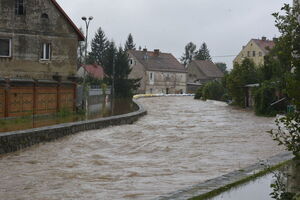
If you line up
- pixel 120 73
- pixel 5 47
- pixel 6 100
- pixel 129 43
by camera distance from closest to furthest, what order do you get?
pixel 6 100 → pixel 5 47 → pixel 120 73 → pixel 129 43

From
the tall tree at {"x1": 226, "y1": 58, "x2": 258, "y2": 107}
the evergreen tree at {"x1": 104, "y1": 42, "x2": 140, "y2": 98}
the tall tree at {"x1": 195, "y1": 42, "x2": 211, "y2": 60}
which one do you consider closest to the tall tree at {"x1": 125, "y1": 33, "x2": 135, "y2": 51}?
the tall tree at {"x1": 195, "y1": 42, "x2": 211, "y2": 60}

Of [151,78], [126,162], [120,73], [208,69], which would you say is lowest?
[126,162]

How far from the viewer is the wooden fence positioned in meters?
24.1

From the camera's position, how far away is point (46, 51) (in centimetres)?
3272

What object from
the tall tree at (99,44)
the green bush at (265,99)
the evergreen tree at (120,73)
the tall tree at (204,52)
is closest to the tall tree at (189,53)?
the tall tree at (204,52)

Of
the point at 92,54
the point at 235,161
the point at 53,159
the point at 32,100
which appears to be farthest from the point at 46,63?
the point at 92,54

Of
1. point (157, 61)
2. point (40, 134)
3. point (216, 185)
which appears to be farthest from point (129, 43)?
point (216, 185)

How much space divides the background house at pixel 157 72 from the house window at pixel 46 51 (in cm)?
5474

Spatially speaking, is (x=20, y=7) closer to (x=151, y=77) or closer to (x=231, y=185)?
(x=231, y=185)

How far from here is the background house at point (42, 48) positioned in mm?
30094

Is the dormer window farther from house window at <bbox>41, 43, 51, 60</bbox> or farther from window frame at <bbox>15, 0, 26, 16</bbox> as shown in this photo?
house window at <bbox>41, 43, 51, 60</bbox>

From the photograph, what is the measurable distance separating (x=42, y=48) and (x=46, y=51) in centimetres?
41

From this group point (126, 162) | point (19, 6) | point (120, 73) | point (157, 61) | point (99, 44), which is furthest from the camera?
point (99, 44)

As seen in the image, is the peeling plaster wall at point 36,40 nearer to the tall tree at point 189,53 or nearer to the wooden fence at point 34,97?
the wooden fence at point 34,97
